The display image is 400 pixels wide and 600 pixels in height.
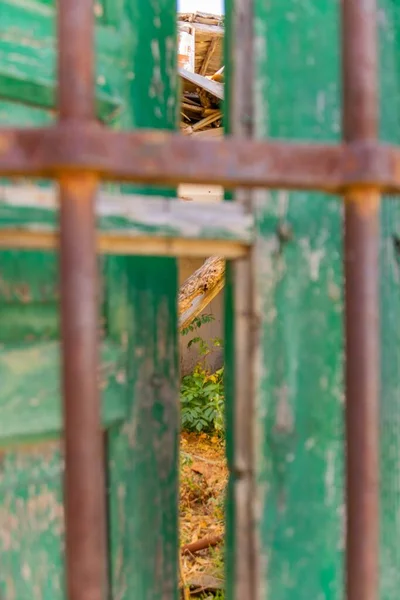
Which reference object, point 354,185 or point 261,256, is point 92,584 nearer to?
point 354,185

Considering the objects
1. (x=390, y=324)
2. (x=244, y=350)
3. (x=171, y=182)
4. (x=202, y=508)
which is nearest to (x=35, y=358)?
(x=244, y=350)

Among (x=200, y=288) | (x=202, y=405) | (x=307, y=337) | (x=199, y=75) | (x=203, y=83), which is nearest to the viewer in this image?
(x=307, y=337)

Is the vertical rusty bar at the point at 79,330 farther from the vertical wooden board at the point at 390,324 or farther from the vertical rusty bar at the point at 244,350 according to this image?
the vertical wooden board at the point at 390,324

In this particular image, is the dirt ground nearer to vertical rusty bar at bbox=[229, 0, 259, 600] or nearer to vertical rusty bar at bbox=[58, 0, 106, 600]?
vertical rusty bar at bbox=[229, 0, 259, 600]

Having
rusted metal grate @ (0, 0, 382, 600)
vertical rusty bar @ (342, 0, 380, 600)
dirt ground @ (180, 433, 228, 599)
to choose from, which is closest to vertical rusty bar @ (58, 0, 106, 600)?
rusted metal grate @ (0, 0, 382, 600)

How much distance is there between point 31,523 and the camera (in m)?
0.79

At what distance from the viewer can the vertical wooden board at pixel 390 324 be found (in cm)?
83

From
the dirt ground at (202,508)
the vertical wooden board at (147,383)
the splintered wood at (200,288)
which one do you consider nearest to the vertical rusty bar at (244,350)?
the vertical wooden board at (147,383)

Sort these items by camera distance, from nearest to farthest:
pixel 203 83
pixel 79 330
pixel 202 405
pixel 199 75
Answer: pixel 79 330 < pixel 203 83 < pixel 199 75 < pixel 202 405

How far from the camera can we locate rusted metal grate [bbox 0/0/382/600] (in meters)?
0.39

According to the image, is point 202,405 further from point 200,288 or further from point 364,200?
point 364,200

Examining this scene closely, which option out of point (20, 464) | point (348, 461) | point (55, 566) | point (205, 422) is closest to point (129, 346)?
point (20, 464)

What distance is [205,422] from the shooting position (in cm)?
463

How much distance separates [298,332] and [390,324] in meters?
0.16
